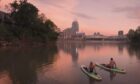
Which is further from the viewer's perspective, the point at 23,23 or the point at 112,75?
the point at 23,23

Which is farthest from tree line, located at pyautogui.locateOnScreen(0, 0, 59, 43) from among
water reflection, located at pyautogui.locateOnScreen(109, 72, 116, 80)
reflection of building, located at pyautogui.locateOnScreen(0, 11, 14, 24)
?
water reflection, located at pyautogui.locateOnScreen(109, 72, 116, 80)

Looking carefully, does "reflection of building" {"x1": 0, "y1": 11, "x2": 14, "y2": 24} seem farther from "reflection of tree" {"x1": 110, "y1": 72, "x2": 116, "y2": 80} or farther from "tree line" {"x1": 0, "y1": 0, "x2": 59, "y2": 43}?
"reflection of tree" {"x1": 110, "y1": 72, "x2": 116, "y2": 80}

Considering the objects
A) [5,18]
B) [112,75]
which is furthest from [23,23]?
[112,75]

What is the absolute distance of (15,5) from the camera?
108 meters

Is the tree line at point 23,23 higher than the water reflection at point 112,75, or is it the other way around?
the tree line at point 23,23

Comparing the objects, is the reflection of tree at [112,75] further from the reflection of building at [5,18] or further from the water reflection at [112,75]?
the reflection of building at [5,18]

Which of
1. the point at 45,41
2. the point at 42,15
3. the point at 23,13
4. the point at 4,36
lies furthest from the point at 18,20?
the point at 42,15

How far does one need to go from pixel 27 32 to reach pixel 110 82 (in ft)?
268

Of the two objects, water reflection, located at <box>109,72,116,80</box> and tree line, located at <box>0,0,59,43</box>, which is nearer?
water reflection, located at <box>109,72,116,80</box>

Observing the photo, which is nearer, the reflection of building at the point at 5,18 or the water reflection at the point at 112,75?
the water reflection at the point at 112,75

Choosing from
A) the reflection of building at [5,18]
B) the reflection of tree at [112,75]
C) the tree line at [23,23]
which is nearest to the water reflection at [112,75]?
the reflection of tree at [112,75]

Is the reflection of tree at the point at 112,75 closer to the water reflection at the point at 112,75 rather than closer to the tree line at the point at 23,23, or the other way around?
the water reflection at the point at 112,75

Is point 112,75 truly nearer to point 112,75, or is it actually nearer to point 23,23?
point 112,75

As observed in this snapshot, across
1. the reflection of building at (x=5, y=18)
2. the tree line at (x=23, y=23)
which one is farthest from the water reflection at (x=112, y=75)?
the reflection of building at (x=5, y=18)
